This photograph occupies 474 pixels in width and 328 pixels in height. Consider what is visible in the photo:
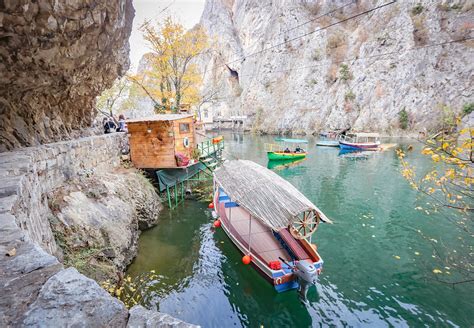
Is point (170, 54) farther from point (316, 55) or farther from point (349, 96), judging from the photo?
point (316, 55)

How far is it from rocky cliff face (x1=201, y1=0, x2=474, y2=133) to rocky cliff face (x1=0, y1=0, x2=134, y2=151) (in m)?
34.9

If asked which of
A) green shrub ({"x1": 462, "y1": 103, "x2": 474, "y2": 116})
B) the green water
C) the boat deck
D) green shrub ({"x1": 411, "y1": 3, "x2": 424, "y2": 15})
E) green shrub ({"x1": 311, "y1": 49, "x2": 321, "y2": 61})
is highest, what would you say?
green shrub ({"x1": 411, "y1": 3, "x2": 424, "y2": 15})

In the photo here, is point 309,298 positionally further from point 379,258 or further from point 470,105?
point 470,105

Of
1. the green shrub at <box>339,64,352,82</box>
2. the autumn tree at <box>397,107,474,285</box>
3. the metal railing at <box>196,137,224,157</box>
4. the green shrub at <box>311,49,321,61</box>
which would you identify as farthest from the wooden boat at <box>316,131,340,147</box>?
the autumn tree at <box>397,107,474,285</box>

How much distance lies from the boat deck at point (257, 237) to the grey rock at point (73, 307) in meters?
7.83

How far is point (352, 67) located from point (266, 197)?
200ft

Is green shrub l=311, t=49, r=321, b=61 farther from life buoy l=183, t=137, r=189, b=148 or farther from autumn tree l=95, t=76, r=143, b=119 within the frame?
life buoy l=183, t=137, r=189, b=148

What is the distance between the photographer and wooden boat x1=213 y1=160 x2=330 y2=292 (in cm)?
877

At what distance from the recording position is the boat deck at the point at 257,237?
32.6ft

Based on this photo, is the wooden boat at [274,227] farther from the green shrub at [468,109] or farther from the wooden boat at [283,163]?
the green shrub at [468,109]

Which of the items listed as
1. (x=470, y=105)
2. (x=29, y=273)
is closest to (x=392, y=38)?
(x=470, y=105)

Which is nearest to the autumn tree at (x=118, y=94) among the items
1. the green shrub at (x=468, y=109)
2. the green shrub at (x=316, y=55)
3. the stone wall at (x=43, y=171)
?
the stone wall at (x=43, y=171)

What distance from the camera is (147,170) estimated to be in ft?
55.8

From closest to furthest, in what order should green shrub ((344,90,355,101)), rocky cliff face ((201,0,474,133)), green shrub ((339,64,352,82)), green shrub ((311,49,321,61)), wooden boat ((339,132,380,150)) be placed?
wooden boat ((339,132,380,150)), rocky cliff face ((201,0,474,133)), green shrub ((344,90,355,101)), green shrub ((339,64,352,82)), green shrub ((311,49,321,61))
